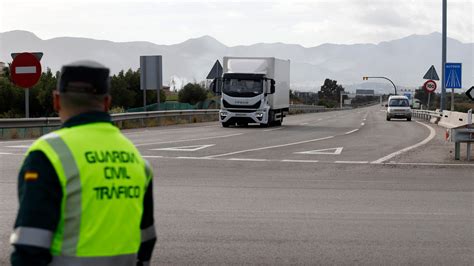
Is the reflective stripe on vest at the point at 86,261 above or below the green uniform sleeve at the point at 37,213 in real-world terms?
below

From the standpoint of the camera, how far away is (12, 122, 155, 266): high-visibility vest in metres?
2.91

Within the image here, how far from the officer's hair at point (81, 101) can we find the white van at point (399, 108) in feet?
157

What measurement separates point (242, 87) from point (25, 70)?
13696 millimetres

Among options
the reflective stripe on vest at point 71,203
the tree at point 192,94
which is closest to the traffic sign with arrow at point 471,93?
the reflective stripe on vest at point 71,203

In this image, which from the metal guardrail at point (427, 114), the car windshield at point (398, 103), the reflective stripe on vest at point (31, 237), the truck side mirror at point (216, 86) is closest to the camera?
the reflective stripe on vest at point (31, 237)

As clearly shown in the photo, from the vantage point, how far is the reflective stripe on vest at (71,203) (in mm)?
2916

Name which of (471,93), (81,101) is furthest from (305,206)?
(471,93)

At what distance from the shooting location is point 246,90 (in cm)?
3350

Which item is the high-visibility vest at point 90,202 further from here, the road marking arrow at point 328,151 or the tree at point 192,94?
the tree at point 192,94

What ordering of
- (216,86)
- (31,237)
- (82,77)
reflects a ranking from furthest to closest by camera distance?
(216,86) < (82,77) < (31,237)

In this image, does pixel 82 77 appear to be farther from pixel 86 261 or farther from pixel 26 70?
pixel 26 70

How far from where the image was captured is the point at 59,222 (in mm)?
2916

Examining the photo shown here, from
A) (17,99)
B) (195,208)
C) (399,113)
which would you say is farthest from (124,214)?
(399,113)

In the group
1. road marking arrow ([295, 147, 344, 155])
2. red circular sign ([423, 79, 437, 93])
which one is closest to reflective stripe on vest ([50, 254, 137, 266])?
road marking arrow ([295, 147, 344, 155])
